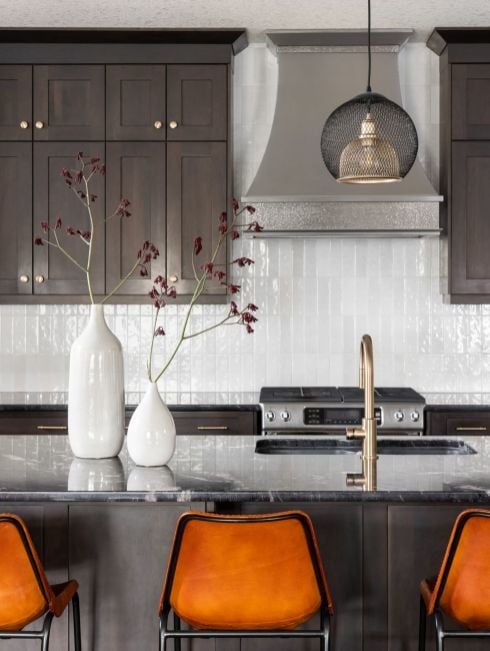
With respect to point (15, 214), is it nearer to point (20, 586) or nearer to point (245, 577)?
point (20, 586)

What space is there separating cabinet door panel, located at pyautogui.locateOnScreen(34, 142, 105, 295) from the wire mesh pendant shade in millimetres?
2042

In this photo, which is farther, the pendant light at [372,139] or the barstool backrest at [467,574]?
the pendant light at [372,139]

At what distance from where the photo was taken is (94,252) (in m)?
4.34

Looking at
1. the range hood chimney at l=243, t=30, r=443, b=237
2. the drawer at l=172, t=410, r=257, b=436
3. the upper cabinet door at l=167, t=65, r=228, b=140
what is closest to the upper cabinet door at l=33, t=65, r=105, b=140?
the upper cabinet door at l=167, t=65, r=228, b=140

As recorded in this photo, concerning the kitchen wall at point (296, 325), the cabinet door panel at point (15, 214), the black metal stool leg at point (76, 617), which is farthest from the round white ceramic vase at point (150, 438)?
the kitchen wall at point (296, 325)

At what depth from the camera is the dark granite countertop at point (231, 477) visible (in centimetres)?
198

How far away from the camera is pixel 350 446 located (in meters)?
2.82

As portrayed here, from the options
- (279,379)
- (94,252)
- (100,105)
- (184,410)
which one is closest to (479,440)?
(184,410)

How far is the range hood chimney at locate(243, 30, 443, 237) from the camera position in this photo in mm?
4164

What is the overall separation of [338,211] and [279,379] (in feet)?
3.38

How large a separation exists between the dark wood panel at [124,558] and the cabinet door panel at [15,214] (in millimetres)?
2307

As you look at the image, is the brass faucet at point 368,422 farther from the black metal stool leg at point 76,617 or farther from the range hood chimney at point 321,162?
the range hood chimney at point 321,162

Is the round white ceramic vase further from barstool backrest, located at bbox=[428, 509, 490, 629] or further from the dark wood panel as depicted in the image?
barstool backrest, located at bbox=[428, 509, 490, 629]

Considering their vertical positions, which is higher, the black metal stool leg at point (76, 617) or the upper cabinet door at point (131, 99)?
the upper cabinet door at point (131, 99)
